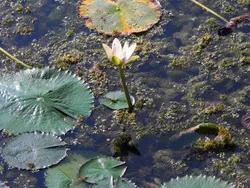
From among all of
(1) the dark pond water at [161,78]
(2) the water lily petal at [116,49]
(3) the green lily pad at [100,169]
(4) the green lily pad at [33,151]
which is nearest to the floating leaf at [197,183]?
(1) the dark pond water at [161,78]

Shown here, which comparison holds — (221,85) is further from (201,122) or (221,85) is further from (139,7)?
(139,7)

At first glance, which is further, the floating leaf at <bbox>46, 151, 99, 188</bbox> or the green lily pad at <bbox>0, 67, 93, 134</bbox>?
the green lily pad at <bbox>0, 67, 93, 134</bbox>

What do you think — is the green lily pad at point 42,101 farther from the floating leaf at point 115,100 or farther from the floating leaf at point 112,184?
the floating leaf at point 112,184

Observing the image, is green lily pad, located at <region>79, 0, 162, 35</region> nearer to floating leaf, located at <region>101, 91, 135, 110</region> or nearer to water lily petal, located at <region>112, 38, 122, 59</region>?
floating leaf, located at <region>101, 91, 135, 110</region>

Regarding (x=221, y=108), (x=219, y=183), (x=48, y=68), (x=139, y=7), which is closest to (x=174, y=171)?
(x=219, y=183)

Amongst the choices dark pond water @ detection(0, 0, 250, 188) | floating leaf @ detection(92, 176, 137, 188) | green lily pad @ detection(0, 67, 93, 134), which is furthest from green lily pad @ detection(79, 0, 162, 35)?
floating leaf @ detection(92, 176, 137, 188)

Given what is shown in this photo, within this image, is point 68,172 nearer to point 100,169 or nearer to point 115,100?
point 100,169
